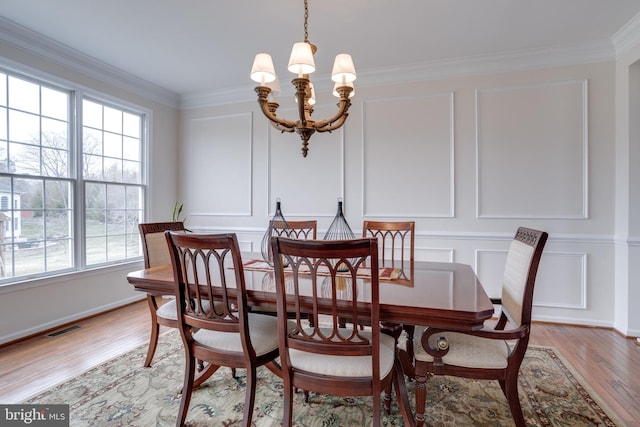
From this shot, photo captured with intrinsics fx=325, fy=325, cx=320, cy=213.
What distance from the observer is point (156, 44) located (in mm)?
3045

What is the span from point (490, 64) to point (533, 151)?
98 centimetres

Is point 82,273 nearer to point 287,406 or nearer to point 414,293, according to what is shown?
point 287,406

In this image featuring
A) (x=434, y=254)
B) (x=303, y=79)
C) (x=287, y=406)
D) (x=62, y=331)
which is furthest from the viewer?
(x=434, y=254)

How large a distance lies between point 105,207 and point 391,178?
127 inches

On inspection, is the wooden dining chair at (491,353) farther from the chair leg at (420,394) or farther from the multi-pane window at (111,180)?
the multi-pane window at (111,180)

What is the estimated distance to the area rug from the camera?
1.75 metres

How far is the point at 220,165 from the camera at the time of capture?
14.3ft

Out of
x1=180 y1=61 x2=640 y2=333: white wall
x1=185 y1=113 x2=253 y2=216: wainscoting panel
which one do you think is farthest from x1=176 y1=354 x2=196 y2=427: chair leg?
x1=185 y1=113 x2=253 y2=216: wainscoting panel

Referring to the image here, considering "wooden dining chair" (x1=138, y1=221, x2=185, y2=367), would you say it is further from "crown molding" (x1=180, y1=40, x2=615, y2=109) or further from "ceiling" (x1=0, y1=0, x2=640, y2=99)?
"crown molding" (x1=180, y1=40, x2=615, y2=109)

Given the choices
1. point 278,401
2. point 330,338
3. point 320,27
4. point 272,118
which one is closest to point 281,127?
point 272,118

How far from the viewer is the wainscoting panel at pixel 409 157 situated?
3.46m

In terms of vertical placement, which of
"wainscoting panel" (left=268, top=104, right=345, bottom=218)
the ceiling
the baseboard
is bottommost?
the baseboard

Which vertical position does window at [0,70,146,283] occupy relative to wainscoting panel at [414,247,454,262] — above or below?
above

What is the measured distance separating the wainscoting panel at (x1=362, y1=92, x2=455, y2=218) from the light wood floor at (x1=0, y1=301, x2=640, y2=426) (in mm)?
1551
